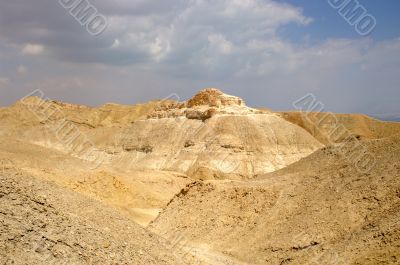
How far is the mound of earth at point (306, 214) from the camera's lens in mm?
12859

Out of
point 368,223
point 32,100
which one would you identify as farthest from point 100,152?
point 368,223

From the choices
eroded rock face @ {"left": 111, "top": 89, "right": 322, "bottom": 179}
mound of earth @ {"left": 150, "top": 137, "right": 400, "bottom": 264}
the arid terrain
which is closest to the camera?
the arid terrain

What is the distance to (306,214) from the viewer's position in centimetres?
1548

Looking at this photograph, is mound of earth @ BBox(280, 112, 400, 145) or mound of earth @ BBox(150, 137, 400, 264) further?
mound of earth @ BBox(280, 112, 400, 145)

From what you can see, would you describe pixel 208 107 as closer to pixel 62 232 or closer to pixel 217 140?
pixel 217 140

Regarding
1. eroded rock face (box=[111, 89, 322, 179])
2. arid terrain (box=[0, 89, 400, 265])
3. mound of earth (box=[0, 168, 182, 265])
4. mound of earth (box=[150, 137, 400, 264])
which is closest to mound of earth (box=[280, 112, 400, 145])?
eroded rock face (box=[111, 89, 322, 179])

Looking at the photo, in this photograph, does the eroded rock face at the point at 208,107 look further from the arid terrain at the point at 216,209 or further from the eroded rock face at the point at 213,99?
the arid terrain at the point at 216,209

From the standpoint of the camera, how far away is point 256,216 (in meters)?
17.1

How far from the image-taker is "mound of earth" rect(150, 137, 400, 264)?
Answer: 12.9 m

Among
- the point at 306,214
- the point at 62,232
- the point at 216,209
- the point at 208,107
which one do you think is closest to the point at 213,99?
the point at 208,107

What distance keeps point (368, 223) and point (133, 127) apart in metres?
47.0

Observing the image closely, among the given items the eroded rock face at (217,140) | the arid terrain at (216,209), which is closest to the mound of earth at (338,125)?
the eroded rock face at (217,140)

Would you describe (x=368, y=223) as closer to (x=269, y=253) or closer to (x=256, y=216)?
(x=269, y=253)

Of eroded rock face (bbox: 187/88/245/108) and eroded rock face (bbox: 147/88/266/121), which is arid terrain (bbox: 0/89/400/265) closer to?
eroded rock face (bbox: 147/88/266/121)
